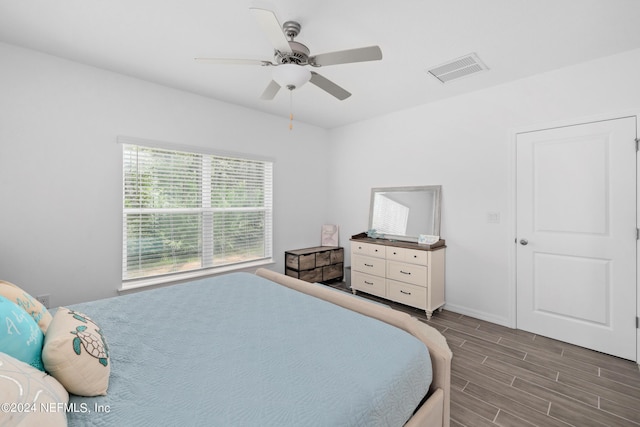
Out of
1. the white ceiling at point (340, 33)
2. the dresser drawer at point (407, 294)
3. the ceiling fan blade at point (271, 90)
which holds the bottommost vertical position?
the dresser drawer at point (407, 294)

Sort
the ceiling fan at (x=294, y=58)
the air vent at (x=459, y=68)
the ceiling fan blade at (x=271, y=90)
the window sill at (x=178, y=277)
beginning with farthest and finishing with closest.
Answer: the window sill at (x=178, y=277), the air vent at (x=459, y=68), the ceiling fan blade at (x=271, y=90), the ceiling fan at (x=294, y=58)

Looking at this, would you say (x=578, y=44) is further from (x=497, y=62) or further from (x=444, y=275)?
(x=444, y=275)

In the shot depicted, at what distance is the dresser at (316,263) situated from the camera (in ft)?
13.2

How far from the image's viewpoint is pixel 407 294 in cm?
338

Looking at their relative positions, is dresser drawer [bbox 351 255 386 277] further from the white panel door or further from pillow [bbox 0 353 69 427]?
pillow [bbox 0 353 69 427]

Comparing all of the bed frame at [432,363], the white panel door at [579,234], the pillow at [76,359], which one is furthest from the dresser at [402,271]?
the pillow at [76,359]

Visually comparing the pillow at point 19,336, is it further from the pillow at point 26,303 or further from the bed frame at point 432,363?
the bed frame at point 432,363

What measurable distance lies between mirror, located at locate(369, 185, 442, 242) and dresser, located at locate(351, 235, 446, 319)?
24cm

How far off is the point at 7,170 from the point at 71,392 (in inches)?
93.5

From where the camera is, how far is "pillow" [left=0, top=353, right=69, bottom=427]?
0.65 meters

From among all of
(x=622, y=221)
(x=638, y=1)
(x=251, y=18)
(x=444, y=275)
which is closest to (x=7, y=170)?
(x=251, y=18)

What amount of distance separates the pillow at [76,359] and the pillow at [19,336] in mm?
26

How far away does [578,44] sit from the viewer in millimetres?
2262

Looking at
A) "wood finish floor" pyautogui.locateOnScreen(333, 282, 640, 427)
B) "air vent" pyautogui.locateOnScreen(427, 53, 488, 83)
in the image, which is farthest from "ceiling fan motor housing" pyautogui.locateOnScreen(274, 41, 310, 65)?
"wood finish floor" pyautogui.locateOnScreen(333, 282, 640, 427)
